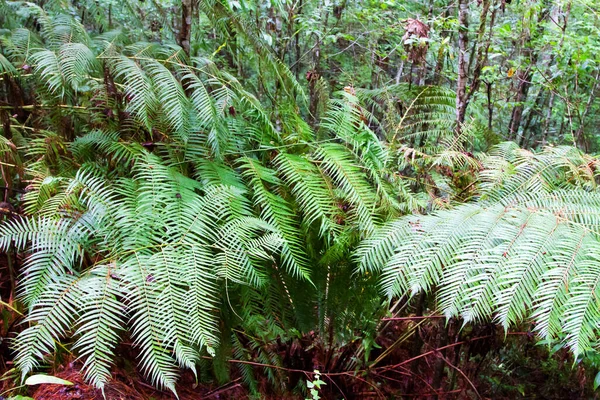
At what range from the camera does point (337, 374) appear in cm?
229

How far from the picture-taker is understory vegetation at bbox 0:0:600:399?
5.07 feet

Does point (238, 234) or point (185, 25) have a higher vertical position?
point (185, 25)

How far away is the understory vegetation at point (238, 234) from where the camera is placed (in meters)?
1.54

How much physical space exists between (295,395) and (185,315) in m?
1.01

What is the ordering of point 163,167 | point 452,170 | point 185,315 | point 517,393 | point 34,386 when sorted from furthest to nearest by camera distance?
point 517,393 < point 452,170 < point 163,167 < point 34,386 < point 185,315

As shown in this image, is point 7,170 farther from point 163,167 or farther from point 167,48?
point 167,48

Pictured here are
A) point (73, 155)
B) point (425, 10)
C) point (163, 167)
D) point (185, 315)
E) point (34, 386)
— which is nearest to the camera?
point (185, 315)

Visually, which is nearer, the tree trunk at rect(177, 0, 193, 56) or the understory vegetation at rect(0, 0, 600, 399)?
the understory vegetation at rect(0, 0, 600, 399)

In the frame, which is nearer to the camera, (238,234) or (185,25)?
(238,234)

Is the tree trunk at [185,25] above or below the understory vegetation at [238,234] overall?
above

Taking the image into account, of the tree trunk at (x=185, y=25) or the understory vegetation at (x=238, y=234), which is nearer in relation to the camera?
the understory vegetation at (x=238, y=234)

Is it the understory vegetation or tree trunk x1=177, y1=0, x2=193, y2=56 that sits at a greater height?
tree trunk x1=177, y1=0, x2=193, y2=56

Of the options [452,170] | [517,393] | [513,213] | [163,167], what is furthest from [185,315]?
[517,393]

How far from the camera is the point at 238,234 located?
1.75m
